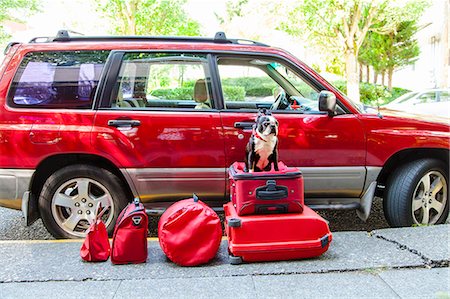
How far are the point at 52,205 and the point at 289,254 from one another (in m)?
2.12

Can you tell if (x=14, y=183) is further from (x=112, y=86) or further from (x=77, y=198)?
(x=112, y=86)

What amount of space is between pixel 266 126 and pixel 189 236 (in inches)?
41.3

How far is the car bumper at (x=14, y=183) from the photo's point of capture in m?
3.68

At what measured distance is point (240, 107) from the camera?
174 inches

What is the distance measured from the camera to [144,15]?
15398 millimetres

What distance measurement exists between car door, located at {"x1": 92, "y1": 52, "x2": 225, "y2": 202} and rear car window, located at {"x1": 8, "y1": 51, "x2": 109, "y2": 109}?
0.51 feet

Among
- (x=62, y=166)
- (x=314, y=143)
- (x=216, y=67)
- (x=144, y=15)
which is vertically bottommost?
(x=62, y=166)

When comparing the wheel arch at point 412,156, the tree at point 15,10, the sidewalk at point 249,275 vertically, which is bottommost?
the sidewalk at point 249,275

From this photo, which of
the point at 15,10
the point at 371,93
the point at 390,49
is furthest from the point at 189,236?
the point at 390,49

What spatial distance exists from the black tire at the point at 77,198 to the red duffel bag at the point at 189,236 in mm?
824

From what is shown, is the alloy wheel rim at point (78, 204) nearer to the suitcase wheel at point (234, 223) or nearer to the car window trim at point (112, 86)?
the car window trim at point (112, 86)

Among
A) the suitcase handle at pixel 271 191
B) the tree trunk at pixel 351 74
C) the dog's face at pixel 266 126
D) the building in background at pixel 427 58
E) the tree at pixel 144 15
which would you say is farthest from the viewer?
the building in background at pixel 427 58

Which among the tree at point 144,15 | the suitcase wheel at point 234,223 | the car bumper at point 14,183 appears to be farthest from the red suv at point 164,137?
the tree at point 144,15

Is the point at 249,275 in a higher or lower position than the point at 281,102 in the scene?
lower
